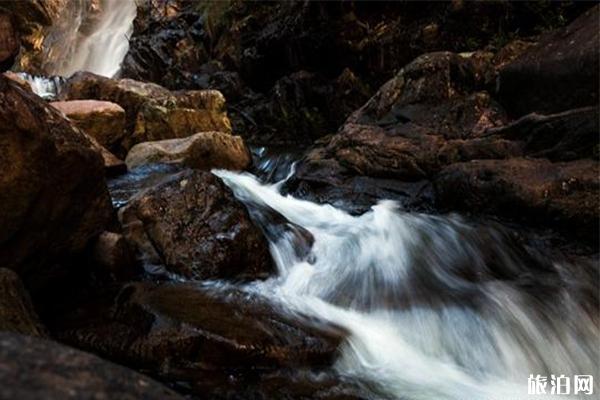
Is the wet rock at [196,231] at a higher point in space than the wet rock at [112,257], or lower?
higher

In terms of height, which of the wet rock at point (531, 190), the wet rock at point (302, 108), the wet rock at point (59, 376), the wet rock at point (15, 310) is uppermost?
the wet rock at point (302, 108)

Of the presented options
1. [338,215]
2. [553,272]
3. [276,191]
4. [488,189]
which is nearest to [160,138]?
[276,191]

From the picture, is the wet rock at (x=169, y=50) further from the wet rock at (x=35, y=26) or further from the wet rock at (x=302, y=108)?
the wet rock at (x=35, y=26)

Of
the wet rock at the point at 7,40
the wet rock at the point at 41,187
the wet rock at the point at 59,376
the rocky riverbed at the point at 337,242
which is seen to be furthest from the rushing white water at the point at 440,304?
the wet rock at the point at 7,40

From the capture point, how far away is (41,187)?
3748mm

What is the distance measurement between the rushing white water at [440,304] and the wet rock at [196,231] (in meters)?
0.37

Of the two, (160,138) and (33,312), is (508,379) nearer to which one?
(33,312)

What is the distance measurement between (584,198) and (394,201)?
2.64 metres

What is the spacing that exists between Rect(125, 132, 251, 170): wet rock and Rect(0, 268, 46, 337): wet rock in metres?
5.75

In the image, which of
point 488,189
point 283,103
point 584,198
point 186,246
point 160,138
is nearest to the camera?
point 186,246

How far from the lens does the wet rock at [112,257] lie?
4.54m

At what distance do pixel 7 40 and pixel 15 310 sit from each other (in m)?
2.32

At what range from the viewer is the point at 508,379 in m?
3.79

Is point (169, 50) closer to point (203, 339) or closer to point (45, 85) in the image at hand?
point (45, 85)
